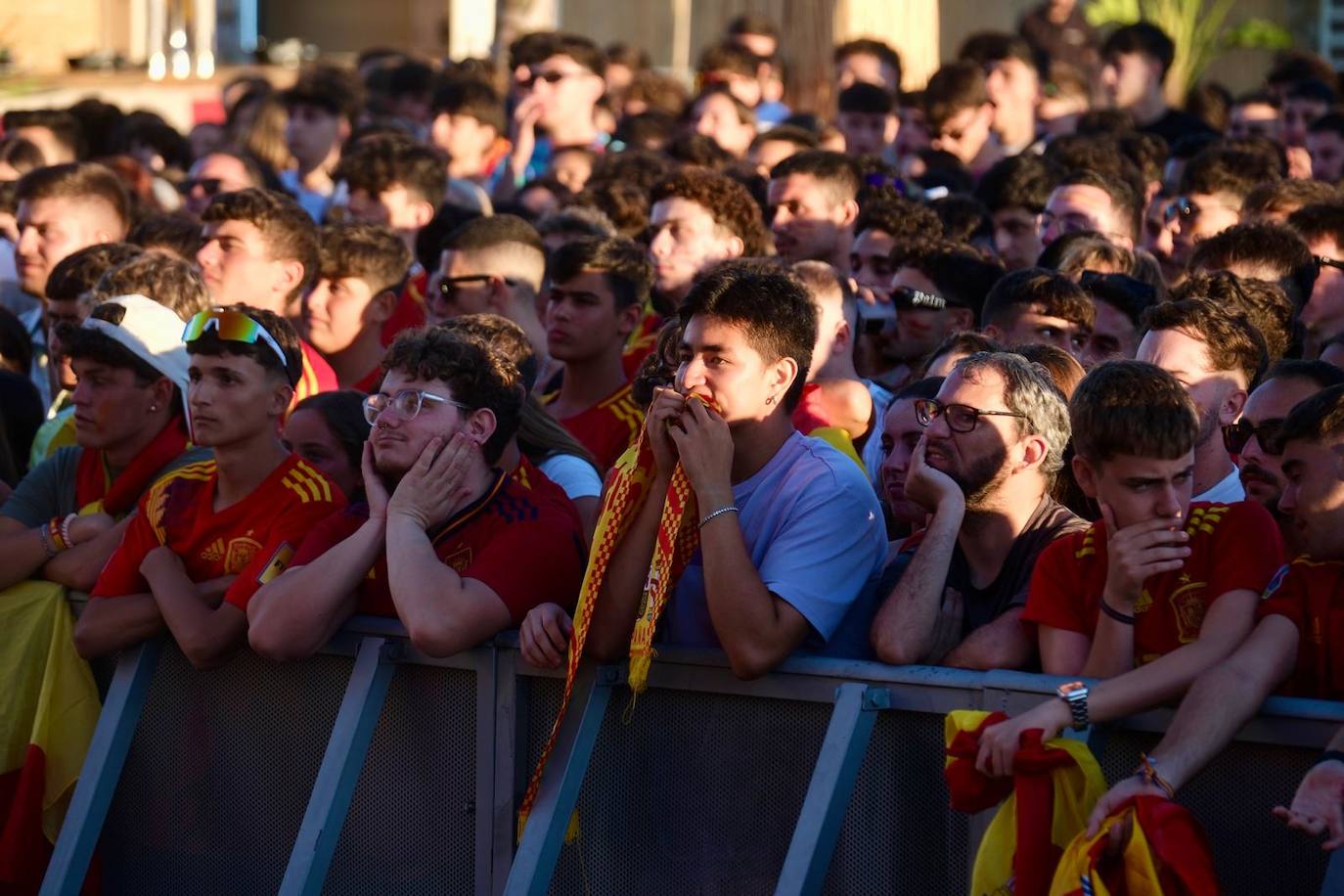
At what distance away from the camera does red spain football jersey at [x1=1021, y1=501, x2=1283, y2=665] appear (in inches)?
164

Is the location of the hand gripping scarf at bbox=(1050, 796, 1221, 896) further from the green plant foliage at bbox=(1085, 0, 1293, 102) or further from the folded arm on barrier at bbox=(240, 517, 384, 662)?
the green plant foliage at bbox=(1085, 0, 1293, 102)

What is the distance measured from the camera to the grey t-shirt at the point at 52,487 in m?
6.29

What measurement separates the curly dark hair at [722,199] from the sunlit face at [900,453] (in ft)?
9.46

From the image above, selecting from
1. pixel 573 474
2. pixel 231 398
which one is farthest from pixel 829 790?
pixel 231 398

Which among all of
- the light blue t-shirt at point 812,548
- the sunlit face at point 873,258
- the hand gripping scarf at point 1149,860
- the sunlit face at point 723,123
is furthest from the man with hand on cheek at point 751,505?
the sunlit face at point 723,123

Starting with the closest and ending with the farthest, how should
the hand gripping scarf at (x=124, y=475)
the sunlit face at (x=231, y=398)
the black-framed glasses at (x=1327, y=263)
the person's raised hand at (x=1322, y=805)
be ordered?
the person's raised hand at (x=1322, y=805) → the sunlit face at (x=231, y=398) → the hand gripping scarf at (x=124, y=475) → the black-framed glasses at (x=1327, y=263)

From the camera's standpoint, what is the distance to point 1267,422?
500 cm

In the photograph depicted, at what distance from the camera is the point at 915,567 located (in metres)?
4.65

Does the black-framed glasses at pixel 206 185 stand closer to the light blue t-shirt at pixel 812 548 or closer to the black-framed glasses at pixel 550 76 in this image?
the black-framed glasses at pixel 550 76

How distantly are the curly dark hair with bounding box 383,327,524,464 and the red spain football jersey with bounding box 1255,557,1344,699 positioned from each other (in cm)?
214

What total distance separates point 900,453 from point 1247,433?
936 millimetres

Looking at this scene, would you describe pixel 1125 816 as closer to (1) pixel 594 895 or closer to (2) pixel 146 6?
(1) pixel 594 895

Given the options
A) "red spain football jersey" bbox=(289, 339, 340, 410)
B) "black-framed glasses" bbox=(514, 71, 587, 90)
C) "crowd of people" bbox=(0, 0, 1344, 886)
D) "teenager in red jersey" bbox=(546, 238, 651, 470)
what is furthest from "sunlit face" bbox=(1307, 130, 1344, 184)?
"red spain football jersey" bbox=(289, 339, 340, 410)

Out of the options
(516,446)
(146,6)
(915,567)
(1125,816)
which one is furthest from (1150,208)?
(146,6)
